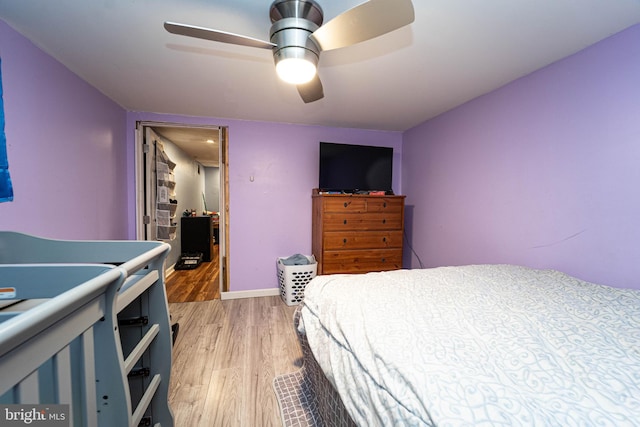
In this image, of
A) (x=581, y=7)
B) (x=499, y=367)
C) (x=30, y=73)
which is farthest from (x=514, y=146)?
(x=30, y=73)

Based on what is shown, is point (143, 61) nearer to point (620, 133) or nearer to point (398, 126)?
point (398, 126)

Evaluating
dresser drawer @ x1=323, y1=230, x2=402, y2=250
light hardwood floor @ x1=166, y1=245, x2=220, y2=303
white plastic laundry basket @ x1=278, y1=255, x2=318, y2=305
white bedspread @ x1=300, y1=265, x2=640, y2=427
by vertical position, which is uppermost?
dresser drawer @ x1=323, y1=230, x2=402, y2=250

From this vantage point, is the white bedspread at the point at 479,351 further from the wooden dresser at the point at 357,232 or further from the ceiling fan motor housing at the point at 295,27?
the wooden dresser at the point at 357,232

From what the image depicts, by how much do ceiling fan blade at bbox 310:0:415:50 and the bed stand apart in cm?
117

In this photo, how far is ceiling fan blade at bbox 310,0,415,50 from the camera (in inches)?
37.2

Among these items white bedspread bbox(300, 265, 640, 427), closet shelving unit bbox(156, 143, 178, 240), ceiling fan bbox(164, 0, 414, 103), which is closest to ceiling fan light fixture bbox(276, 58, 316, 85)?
ceiling fan bbox(164, 0, 414, 103)

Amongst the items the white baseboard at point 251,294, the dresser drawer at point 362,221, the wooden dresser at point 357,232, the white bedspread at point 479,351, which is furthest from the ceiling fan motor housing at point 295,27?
the white baseboard at point 251,294

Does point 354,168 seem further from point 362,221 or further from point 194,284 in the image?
point 194,284

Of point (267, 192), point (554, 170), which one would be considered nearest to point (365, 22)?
point (554, 170)

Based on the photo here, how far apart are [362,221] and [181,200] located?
3660 mm

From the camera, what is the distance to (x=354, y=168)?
2.99 metres

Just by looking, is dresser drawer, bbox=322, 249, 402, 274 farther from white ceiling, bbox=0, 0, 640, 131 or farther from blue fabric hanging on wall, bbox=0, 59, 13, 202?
blue fabric hanging on wall, bbox=0, 59, 13, 202

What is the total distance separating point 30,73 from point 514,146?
329cm

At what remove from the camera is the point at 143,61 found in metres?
1.73
